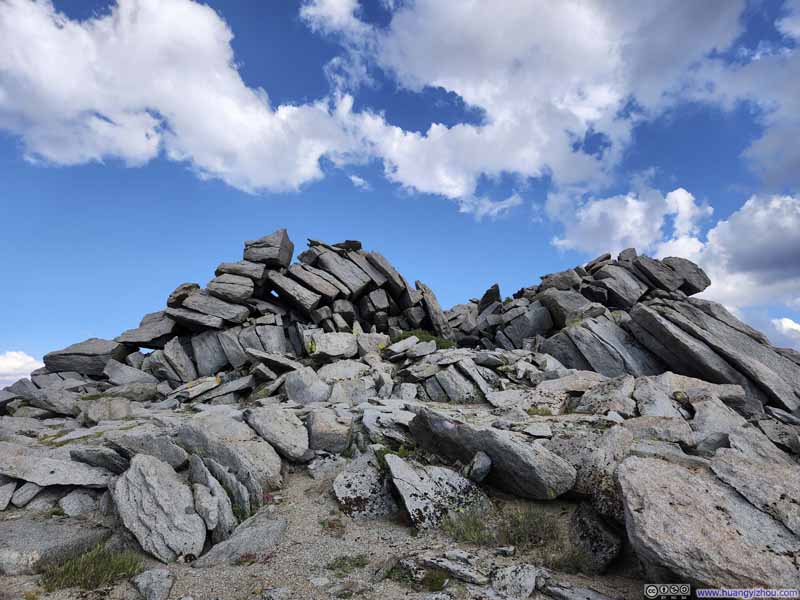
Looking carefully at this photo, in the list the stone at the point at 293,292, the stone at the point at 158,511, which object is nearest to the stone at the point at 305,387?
the stone at the point at 158,511

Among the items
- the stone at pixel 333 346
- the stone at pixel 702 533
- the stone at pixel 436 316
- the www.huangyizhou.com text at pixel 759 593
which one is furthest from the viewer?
the stone at pixel 436 316

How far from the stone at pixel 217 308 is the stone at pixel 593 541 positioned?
32.9 m

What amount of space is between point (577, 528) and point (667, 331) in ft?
72.5

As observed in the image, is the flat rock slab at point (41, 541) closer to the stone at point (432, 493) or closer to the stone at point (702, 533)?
the stone at point (432, 493)

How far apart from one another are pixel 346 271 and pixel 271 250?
7.38m

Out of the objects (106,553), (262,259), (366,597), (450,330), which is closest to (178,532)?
(106,553)

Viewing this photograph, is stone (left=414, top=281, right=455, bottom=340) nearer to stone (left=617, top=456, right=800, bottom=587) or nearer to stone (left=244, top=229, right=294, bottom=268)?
stone (left=244, top=229, right=294, bottom=268)

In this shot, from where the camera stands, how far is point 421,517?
1192 cm

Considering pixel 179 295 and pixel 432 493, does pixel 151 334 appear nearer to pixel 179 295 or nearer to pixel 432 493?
pixel 179 295

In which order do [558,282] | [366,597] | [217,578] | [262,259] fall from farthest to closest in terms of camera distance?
[558,282], [262,259], [217,578], [366,597]

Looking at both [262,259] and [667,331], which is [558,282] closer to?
[667,331]

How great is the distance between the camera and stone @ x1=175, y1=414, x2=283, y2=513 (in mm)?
14039

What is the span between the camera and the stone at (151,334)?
3881cm

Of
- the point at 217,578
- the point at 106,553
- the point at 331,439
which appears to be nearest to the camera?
the point at 217,578
